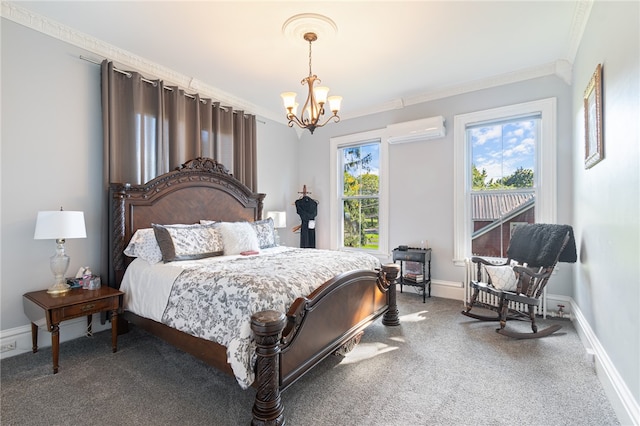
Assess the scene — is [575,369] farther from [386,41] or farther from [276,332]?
[386,41]

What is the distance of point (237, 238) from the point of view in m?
3.25

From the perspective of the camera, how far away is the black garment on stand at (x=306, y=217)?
5082mm

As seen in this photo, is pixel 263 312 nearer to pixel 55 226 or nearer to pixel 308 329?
pixel 308 329

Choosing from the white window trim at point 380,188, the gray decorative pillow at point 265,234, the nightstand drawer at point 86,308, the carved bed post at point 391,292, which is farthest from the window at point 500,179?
the nightstand drawer at point 86,308

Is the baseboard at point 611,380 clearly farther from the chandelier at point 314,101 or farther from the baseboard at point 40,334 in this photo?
the baseboard at point 40,334

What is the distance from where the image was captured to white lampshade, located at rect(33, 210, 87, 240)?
2346 millimetres

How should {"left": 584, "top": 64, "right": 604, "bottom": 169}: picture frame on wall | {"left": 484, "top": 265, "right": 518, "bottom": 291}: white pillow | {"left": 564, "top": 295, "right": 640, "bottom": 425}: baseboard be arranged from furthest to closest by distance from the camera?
{"left": 484, "top": 265, "right": 518, "bottom": 291}: white pillow → {"left": 584, "top": 64, "right": 604, "bottom": 169}: picture frame on wall → {"left": 564, "top": 295, "right": 640, "bottom": 425}: baseboard

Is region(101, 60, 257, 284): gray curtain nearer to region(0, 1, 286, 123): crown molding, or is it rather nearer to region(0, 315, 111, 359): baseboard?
region(0, 1, 286, 123): crown molding

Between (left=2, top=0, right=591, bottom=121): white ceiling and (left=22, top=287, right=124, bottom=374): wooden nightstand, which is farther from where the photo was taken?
(left=2, top=0, right=591, bottom=121): white ceiling

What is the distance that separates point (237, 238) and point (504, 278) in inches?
109

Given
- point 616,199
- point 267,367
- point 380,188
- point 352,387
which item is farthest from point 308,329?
point 380,188

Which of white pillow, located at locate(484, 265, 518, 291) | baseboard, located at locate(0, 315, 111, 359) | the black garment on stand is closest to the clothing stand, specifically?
the black garment on stand

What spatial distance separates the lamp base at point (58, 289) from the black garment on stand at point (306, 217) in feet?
10.3

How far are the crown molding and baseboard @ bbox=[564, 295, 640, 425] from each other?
462 centimetres
